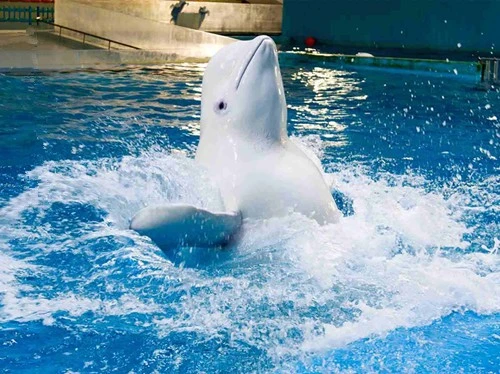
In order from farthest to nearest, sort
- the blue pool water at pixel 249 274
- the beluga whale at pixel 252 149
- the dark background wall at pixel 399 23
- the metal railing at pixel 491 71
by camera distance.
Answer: the dark background wall at pixel 399 23 → the metal railing at pixel 491 71 → the beluga whale at pixel 252 149 → the blue pool water at pixel 249 274

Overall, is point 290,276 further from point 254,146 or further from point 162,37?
point 162,37

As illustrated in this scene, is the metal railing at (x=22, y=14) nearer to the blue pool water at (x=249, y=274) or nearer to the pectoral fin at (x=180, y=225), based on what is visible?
the blue pool water at (x=249, y=274)

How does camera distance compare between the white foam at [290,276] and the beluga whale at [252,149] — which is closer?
the white foam at [290,276]

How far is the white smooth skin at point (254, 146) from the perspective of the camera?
166 inches

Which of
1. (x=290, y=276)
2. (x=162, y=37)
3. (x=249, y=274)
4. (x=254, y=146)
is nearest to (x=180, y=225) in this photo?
(x=249, y=274)

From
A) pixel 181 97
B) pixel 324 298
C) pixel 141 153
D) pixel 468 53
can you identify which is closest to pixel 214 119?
pixel 324 298

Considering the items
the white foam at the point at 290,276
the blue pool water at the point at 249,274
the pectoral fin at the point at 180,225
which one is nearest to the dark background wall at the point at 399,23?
the blue pool water at the point at 249,274

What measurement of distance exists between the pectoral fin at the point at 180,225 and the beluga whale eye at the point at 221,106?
78cm

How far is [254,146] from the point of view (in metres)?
4.39

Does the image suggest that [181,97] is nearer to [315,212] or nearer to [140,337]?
[315,212]

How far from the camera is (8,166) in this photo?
22.1 ft

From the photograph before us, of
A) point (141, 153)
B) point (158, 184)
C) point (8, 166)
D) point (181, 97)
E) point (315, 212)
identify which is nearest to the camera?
point (315, 212)

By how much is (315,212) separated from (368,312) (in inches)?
30.3

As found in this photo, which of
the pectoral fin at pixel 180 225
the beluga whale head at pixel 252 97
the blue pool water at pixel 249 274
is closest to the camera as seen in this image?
the blue pool water at pixel 249 274
